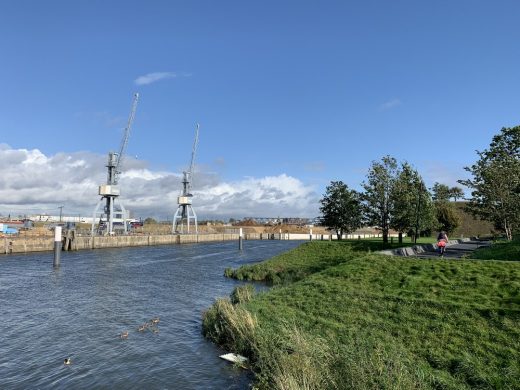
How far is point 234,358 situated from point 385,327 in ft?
18.5

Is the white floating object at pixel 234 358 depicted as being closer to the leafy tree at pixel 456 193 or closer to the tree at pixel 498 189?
the tree at pixel 498 189

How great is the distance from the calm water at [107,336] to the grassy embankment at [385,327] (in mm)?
1732

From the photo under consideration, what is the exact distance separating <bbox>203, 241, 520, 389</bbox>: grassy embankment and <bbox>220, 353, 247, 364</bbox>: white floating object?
34 centimetres

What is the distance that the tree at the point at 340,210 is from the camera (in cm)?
6209

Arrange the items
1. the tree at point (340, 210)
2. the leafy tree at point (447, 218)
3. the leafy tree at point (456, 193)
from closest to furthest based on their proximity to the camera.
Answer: the tree at point (340, 210)
the leafy tree at point (447, 218)
the leafy tree at point (456, 193)

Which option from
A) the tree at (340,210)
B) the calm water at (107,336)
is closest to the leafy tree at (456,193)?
the tree at (340,210)

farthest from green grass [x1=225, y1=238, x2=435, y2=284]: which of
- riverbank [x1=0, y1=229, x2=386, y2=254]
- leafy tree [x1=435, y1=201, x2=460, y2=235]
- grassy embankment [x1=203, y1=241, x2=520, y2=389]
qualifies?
leafy tree [x1=435, y1=201, x2=460, y2=235]

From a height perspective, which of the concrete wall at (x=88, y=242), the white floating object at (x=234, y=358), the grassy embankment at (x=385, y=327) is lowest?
the white floating object at (x=234, y=358)

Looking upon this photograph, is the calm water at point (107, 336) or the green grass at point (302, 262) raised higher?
the green grass at point (302, 262)

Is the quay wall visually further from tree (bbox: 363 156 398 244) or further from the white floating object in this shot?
the white floating object

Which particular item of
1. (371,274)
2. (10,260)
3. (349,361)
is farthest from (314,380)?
(10,260)

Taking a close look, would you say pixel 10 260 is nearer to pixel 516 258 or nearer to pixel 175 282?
pixel 175 282

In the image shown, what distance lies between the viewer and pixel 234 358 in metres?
14.9

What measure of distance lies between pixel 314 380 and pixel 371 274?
12857 mm
